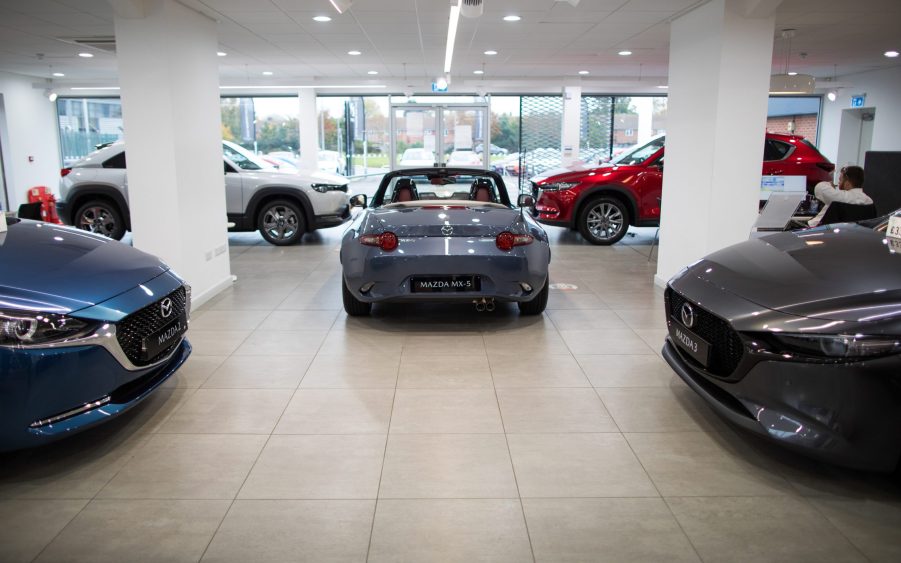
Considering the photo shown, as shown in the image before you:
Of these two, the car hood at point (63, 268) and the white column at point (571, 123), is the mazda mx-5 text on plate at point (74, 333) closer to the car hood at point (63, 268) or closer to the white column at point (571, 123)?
the car hood at point (63, 268)

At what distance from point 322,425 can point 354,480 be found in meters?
0.66

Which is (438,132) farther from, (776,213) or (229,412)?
(229,412)

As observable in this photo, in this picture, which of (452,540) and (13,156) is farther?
(13,156)

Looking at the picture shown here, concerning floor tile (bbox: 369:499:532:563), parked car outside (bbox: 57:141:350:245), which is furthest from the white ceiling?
floor tile (bbox: 369:499:532:563)

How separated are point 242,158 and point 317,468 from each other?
7.90 metres

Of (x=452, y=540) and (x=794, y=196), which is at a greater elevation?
(x=794, y=196)

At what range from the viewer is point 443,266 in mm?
4984

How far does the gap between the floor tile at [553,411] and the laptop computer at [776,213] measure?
3.20 metres

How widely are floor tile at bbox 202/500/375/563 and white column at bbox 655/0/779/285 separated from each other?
15.4ft

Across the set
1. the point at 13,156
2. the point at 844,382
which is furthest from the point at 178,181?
the point at 13,156

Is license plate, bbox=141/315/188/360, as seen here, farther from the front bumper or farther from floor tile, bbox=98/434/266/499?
the front bumper

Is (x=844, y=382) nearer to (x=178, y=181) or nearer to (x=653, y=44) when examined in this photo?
(x=178, y=181)

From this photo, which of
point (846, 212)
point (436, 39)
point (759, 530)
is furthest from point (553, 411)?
point (436, 39)

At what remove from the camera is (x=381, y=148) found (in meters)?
19.5
